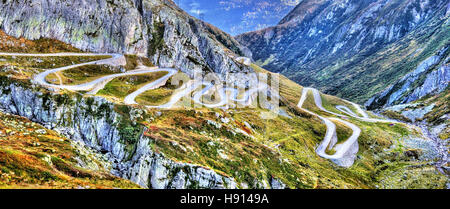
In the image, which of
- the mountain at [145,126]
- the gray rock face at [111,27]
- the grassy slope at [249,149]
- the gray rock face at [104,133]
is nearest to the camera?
the mountain at [145,126]

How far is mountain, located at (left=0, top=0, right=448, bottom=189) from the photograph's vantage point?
3422cm

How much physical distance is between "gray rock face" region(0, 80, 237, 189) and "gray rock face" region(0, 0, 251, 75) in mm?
66691

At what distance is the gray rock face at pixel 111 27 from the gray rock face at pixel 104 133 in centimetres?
6669

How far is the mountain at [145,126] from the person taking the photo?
112 ft

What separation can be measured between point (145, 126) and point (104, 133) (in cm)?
900

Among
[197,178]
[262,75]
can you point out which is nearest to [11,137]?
[197,178]

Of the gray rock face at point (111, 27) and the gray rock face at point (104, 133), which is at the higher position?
the gray rock face at point (111, 27)

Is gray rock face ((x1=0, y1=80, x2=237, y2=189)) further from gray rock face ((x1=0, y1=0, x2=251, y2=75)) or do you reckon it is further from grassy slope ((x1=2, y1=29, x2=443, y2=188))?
gray rock face ((x1=0, y1=0, x2=251, y2=75))

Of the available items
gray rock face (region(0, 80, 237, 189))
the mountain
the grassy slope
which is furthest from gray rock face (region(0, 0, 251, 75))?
the grassy slope

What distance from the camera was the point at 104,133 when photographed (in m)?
44.9

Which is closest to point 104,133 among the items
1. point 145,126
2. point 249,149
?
point 145,126

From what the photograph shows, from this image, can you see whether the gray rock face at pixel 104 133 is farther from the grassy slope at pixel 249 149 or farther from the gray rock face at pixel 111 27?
the gray rock face at pixel 111 27

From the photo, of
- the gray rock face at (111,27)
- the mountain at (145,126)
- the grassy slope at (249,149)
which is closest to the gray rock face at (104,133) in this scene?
the mountain at (145,126)
